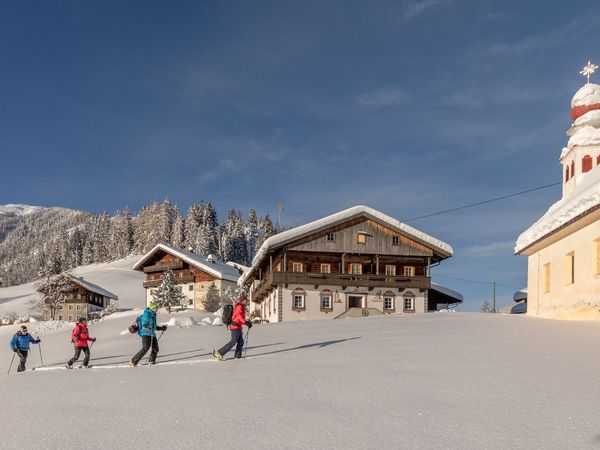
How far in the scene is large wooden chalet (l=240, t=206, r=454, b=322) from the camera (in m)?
33.2

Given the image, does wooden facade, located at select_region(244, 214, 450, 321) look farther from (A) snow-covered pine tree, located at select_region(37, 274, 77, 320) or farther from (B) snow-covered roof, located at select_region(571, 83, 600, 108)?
(A) snow-covered pine tree, located at select_region(37, 274, 77, 320)

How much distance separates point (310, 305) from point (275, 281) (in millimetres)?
2916

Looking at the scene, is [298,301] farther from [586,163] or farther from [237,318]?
[237,318]

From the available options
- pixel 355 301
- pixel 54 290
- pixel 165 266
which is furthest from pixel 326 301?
pixel 54 290

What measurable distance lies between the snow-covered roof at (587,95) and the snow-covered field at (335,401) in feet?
53.0

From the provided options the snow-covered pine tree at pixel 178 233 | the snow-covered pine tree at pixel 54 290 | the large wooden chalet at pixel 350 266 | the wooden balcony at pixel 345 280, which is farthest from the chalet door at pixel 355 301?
the snow-covered pine tree at pixel 178 233

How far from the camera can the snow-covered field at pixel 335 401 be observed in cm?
500

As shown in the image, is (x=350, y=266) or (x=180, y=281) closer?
(x=350, y=266)

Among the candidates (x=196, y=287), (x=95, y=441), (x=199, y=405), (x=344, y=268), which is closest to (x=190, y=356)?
(x=199, y=405)

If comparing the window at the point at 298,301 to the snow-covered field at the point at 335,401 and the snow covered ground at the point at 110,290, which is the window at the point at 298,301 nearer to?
the snow-covered field at the point at 335,401

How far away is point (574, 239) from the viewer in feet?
55.4

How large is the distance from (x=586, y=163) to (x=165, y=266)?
153 ft

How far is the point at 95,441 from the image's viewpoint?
5.14 metres

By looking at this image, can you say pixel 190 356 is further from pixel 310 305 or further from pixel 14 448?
pixel 310 305
